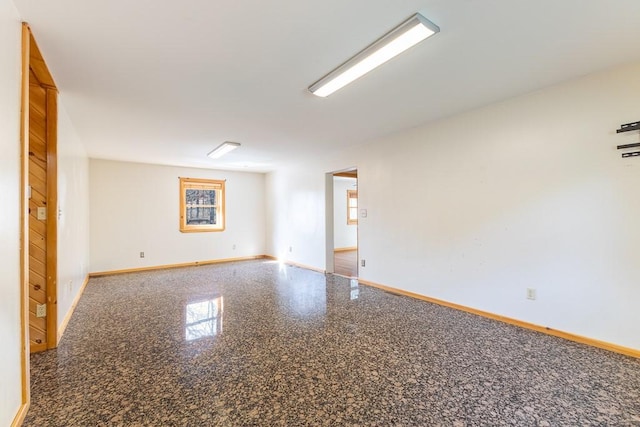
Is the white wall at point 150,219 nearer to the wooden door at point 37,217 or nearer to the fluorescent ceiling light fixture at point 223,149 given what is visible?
the fluorescent ceiling light fixture at point 223,149

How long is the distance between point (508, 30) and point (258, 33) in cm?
170

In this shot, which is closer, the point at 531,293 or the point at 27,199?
the point at 27,199

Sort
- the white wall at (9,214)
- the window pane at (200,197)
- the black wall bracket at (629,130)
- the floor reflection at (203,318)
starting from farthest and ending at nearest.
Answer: the window pane at (200,197), the floor reflection at (203,318), the black wall bracket at (629,130), the white wall at (9,214)

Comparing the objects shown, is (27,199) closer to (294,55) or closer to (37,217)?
(37,217)

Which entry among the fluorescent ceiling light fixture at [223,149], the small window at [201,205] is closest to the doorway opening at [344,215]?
the small window at [201,205]

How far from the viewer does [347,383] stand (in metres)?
1.96

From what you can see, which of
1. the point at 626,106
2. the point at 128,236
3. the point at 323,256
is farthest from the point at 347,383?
the point at 128,236

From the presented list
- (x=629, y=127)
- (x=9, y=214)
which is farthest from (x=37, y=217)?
(x=629, y=127)

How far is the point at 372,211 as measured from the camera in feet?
15.4

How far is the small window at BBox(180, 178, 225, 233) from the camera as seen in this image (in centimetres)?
664

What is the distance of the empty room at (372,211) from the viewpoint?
1.69 m

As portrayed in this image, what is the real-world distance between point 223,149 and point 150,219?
2784 mm

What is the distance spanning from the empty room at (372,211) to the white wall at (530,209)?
18 mm

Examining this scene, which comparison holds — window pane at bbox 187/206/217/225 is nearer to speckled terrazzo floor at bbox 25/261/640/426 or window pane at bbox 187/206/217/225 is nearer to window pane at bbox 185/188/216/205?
window pane at bbox 185/188/216/205
